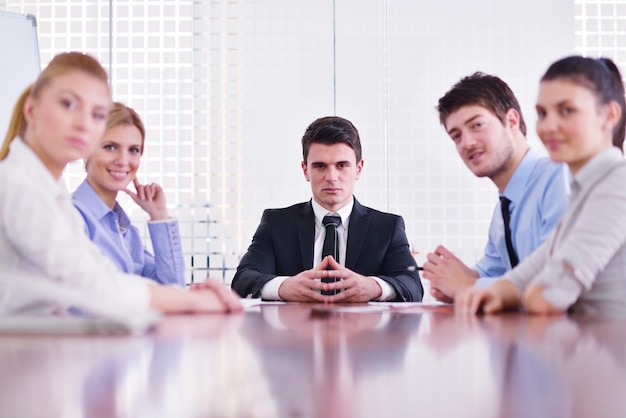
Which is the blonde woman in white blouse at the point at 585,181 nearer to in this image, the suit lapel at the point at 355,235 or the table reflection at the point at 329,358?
the table reflection at the point at 329,358

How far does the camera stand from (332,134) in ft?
7.31

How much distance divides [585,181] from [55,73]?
71 centimetres

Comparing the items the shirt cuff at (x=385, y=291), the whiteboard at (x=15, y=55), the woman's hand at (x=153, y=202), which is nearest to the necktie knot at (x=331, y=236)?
the shirt cuff at (x=385, y=291)

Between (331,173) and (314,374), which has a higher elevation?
(331,173)

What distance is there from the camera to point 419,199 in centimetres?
398

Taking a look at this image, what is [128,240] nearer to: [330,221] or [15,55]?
[330,221]

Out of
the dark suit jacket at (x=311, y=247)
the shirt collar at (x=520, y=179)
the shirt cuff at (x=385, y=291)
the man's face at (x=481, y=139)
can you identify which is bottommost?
the shirt cuff at (x=385, y=291)

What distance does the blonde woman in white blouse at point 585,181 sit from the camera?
36.4 inches

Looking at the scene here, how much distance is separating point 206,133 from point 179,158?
0.70 feet

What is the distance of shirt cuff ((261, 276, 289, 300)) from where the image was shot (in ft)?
6.23

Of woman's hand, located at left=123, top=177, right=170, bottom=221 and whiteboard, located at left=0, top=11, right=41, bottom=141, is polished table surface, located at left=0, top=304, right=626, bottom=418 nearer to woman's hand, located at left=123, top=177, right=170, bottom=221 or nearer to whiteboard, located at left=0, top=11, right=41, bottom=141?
woman's hand, located at left=123, top=177, right=170, bottom=221

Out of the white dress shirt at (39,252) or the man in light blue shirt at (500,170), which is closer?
the white dress shirt at (39,252)

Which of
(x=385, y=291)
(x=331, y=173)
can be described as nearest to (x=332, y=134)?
(x=331, y=173)

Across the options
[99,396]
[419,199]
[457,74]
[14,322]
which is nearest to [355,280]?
[14,322]
